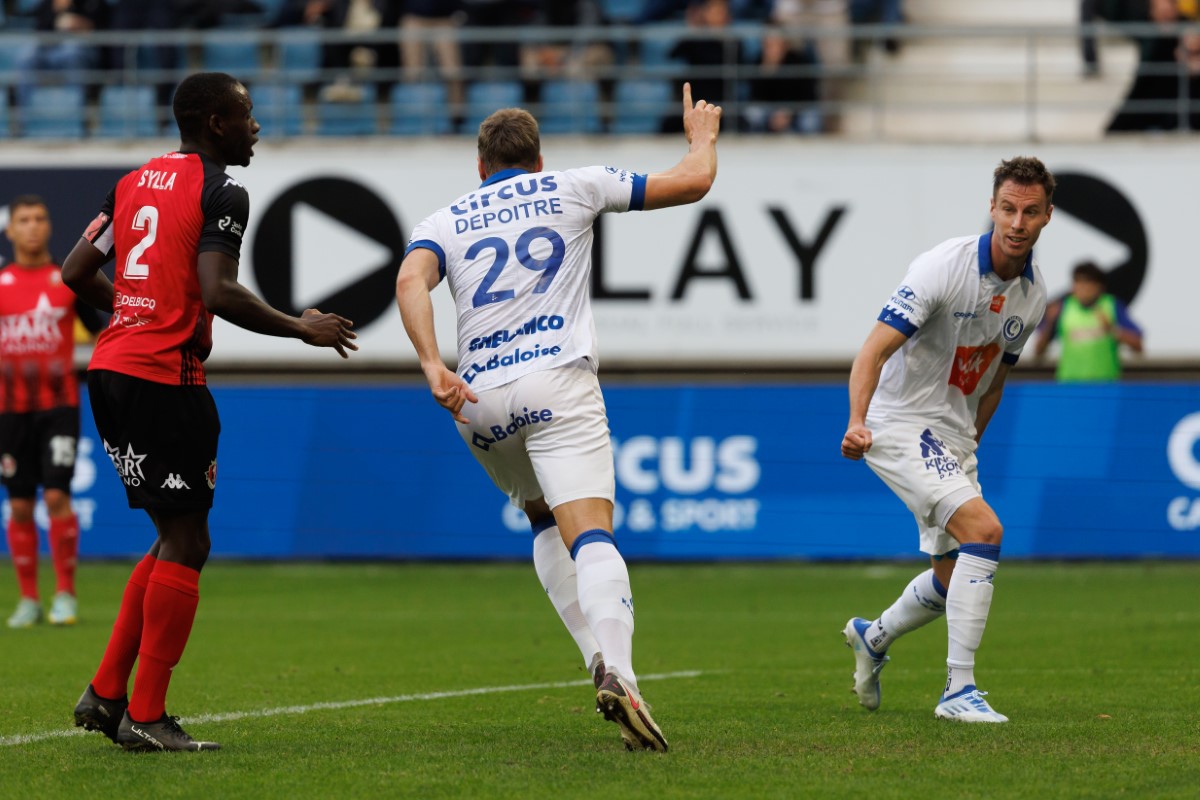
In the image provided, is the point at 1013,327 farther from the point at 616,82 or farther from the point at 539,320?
the point at 616,82

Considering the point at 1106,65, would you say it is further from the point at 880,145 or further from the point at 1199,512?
the point at 1199,512

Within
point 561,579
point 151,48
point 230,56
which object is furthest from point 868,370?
point 230,56

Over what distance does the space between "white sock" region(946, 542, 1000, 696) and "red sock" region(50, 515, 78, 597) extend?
253 inches

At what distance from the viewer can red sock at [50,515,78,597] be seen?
1144cm

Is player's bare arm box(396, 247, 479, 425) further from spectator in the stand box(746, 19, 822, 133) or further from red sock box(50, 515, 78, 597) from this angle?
spectator in the stand box(746, 19, 822, 133)

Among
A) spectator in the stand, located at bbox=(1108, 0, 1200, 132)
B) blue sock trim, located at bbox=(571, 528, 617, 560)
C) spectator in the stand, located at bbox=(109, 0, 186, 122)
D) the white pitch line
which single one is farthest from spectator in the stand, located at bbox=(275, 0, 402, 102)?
blue sock trim, located at bbox=(571, 528, 617, 560)

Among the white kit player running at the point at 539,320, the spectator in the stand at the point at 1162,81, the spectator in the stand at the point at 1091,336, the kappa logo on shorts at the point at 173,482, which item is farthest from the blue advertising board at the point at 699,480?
the kappa logo on shorts at the point at 173,482

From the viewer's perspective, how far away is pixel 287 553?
630 inches

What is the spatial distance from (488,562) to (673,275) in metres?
4.57

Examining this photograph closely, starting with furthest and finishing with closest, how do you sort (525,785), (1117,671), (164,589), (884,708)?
(1117,671) < (884,708) < (164,589) < (525,785)

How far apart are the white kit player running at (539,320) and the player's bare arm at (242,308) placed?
34cm

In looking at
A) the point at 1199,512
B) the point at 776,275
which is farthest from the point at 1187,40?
the point at 1199,512

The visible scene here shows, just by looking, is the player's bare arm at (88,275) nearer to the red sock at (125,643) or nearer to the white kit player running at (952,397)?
the red sock at (125,643)

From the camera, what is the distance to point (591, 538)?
603cm
